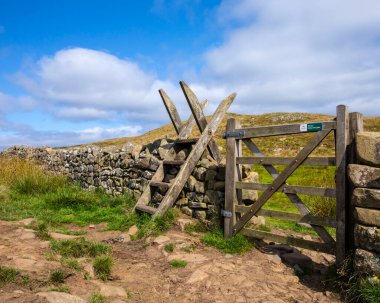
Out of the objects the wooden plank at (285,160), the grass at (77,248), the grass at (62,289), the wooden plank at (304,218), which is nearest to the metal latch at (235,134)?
the wooden plank at (285,160)

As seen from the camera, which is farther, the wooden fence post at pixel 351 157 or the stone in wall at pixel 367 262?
the wooden fence post at pixel 351 157

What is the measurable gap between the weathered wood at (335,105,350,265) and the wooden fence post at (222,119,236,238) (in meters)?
1.97

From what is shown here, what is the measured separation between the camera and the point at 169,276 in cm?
514

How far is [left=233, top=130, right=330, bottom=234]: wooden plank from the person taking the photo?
5371mm

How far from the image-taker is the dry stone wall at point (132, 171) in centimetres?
736

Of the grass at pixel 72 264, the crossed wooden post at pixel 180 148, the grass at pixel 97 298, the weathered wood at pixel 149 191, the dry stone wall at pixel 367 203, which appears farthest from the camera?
the weathered wood at pixel 149 191

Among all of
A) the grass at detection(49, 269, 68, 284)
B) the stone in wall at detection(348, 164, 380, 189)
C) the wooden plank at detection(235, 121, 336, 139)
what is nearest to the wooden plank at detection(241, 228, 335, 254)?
the stone in wall at detection(348, 164, 380, 189)

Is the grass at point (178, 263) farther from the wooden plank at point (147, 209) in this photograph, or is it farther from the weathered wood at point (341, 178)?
the weathered wood at point (341, 178)

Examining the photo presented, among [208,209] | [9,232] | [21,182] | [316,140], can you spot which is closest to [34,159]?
[21,182]

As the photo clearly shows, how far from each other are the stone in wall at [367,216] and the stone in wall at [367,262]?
37 centimetres

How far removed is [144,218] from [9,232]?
2553mm

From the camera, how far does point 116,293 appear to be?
4.38 meters

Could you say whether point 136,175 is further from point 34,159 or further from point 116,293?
point 34,159

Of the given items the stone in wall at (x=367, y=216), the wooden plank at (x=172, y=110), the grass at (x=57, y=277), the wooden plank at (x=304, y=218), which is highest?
the wooden plank at (x=172, y=110)
